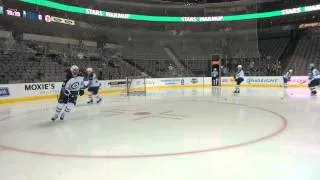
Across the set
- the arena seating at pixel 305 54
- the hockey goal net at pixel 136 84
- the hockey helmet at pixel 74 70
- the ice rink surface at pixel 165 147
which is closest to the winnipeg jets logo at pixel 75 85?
the hockey helmet at pixel 74 70

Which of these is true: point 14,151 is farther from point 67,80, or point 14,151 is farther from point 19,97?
point 19,97

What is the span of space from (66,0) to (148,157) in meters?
25.4

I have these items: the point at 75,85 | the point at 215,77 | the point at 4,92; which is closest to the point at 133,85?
the point at 215,77

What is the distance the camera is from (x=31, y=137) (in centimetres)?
757

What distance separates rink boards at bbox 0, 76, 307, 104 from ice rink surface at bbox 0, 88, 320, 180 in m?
6.95

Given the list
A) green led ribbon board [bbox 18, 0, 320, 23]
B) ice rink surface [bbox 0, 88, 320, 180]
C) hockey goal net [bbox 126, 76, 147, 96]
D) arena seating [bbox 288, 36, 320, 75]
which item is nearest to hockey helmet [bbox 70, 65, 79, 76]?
ice rink surface [bbox 0, 88, 320, 180]

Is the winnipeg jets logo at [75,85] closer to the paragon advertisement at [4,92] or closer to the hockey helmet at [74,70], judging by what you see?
the hockey helmet at [74,70]

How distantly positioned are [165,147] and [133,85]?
721 inches

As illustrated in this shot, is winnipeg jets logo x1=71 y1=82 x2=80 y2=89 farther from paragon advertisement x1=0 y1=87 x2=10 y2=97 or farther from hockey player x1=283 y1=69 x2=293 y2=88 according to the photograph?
hockey player x1=283 y1=69 x2=293 y2=88

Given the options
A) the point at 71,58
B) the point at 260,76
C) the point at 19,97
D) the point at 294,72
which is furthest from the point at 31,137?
the point at 294,72

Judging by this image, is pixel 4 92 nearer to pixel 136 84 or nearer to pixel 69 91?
pixel 69 91

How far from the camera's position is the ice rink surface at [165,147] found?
4.78 meters

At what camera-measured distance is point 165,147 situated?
247 inches

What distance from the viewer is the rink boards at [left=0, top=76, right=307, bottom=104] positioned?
1662 centimetres
